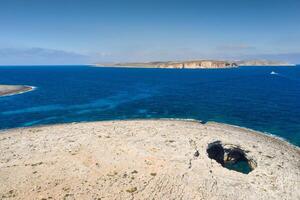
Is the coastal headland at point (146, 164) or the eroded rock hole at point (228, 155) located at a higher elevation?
the coastal headland at point (146, 164)

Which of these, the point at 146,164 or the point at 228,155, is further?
the point at 228,155

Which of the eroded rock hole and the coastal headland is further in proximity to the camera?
the eroded rock hole

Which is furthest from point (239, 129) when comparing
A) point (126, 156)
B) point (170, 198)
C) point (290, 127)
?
point (170, 198)

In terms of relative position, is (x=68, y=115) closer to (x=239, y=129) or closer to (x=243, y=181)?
(x=239, y=129)

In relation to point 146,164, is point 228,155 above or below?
below

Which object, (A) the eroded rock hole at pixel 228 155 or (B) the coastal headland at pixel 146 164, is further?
(A) the eroded rock hole at pixel 228 155
